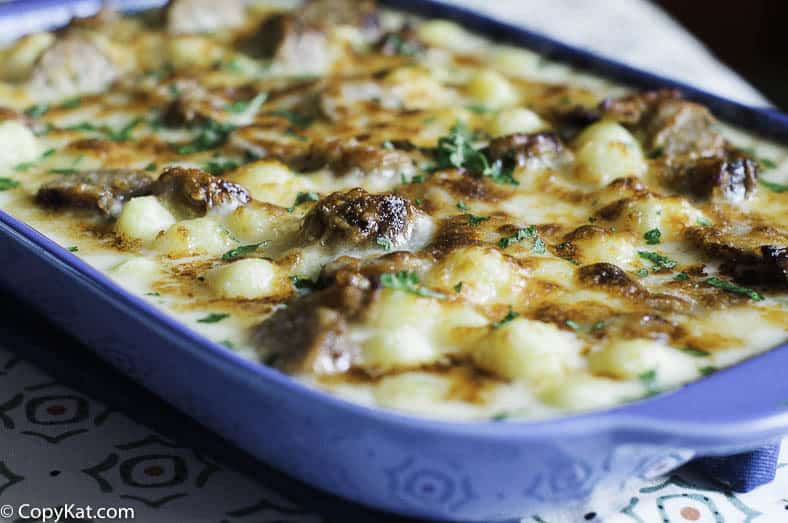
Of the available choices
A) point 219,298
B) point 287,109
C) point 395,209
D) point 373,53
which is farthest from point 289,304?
point 373,53

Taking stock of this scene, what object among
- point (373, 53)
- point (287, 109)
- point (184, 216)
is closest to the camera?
point (184, 216)

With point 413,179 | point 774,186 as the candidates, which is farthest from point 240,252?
point 774,186

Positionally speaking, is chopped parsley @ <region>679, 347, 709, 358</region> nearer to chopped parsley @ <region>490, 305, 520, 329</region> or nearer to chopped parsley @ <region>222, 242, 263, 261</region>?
chopped parsley @ <region>490, 305, 520, 329</region>

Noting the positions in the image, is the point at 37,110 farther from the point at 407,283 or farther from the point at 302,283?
the point at 407,283

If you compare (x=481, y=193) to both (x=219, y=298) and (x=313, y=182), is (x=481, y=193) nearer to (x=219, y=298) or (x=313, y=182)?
(x=313, y=182)

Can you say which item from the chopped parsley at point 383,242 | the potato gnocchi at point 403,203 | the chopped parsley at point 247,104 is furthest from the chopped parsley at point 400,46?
the chopped parsley at point 383,242

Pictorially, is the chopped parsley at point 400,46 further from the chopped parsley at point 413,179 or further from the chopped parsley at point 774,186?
the chopped parsley at point 774,186

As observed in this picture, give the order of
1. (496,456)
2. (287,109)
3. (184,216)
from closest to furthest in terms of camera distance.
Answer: (496,456) → (184,216) → (287,109)
